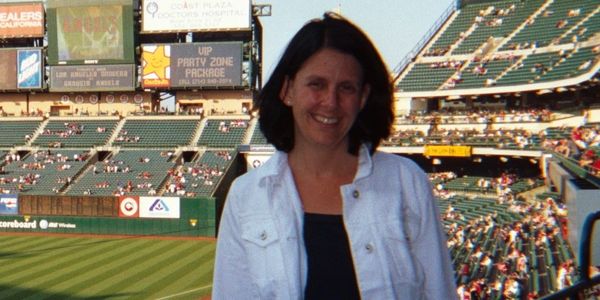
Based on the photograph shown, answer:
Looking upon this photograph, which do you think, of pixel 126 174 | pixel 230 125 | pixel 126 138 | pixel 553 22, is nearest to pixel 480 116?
pixel 553 22

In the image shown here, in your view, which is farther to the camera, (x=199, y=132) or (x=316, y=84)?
(x=199, y=132)

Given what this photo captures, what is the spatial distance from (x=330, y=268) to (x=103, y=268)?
21.1m

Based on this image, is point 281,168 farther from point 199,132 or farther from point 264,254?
point 199,132

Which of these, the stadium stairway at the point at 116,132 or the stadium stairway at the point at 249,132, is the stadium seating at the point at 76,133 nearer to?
the stadium stairway at the point at 116,132

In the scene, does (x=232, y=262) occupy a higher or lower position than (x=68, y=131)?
higher

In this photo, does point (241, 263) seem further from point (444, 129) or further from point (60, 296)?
point (444, 129)

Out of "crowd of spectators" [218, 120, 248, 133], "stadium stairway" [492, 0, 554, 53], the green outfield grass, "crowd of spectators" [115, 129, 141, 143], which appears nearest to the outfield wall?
the green outfield grass

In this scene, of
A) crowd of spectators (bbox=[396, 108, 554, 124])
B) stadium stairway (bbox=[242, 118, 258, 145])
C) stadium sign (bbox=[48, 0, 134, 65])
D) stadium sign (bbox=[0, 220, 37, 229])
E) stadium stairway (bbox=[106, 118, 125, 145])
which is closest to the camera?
stadium sign (bbox=[0, 220, 37, 229])

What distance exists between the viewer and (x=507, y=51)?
113 feet

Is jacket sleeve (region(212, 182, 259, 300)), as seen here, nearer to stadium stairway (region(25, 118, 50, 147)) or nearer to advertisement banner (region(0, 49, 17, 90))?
stadium stairway (region(25, 118, 50, 147))

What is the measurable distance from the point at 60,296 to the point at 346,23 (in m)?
17.8

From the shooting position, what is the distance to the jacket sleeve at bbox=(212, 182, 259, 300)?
1.81 metres

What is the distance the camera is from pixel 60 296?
17328 millimetres

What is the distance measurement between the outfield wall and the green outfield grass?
90cm
